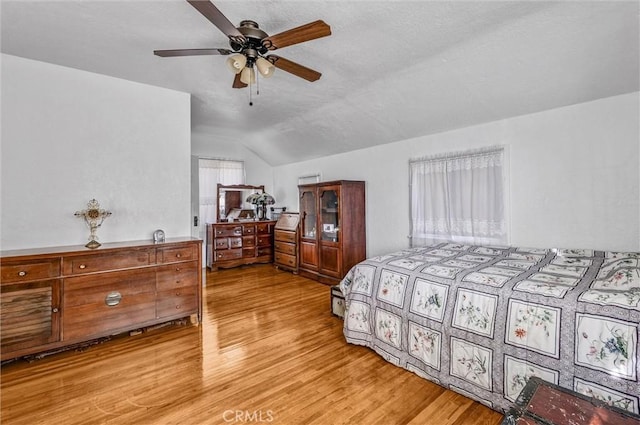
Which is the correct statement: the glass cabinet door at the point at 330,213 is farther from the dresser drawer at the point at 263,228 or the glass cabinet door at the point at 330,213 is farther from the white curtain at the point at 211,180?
the white curtain at the point at 211,180

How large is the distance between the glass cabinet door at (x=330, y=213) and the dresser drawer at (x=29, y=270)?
3144mm

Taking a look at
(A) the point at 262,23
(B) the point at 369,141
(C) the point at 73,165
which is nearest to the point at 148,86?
(C) the point at 73,165

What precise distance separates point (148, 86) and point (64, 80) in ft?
2.33

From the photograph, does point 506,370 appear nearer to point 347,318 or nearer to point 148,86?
point 347,318

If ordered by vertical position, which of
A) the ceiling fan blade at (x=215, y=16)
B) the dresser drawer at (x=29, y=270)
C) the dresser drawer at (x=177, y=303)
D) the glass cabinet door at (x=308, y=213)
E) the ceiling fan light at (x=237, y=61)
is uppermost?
the ceiling fan blade at (x=215, y=16)

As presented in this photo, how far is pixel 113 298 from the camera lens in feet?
8.42

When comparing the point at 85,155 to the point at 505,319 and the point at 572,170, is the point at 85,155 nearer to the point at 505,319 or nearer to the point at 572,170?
the point at 505,319

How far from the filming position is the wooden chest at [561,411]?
35.0 inches

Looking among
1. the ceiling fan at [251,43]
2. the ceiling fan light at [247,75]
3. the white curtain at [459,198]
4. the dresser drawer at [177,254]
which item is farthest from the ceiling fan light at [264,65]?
the white curtain at [459,198]

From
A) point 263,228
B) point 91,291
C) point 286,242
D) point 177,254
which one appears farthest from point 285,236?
point 91,291

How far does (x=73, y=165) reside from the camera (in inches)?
109

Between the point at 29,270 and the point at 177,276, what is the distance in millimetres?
1090

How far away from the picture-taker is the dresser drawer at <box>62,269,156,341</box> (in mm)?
2389

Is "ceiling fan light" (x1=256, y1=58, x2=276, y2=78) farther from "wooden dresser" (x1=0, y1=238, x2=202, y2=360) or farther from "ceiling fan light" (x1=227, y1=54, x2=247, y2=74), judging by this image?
"wooden dresser" (x1=0, y1=238, x2=202, y2=360)
